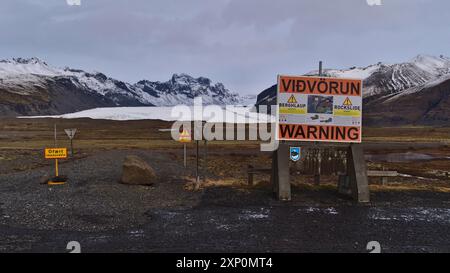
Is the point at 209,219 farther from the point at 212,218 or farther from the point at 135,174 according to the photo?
the point at 135,174

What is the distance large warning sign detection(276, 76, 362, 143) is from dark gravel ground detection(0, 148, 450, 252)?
2610 mm

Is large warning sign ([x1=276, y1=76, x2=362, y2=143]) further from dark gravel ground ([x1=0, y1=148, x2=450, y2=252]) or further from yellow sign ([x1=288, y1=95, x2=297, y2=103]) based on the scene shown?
dark gravel ground ([x1=0, y1=148, x2=450, y2=252])

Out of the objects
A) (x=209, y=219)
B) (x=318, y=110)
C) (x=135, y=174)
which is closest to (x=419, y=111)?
(x=318, y=110)

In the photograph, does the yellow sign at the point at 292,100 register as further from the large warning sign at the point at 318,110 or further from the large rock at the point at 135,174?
the large rock at the point at 135,174

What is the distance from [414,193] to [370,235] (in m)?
7.58

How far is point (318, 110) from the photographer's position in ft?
47.3

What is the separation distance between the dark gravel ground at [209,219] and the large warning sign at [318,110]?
2610 mm

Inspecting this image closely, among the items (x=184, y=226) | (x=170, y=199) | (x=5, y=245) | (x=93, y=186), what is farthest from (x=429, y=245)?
(x=93, y=186)

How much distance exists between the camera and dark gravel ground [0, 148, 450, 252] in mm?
8555

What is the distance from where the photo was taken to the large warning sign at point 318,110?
46.9 ft

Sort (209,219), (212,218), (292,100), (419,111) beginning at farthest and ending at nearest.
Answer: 1. (419,111)
2. (292,100)
3. (212,218)
4. (209,219)

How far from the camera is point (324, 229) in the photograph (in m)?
9.93

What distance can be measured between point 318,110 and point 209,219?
22.2 ft

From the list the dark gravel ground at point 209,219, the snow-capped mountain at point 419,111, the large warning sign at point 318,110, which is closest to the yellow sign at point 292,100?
the large warning sign at point 318,110
